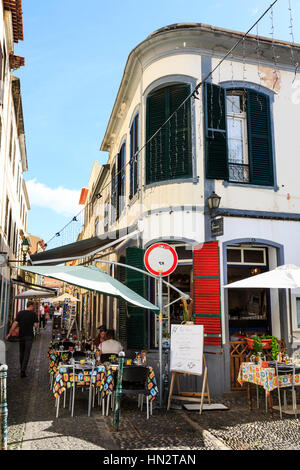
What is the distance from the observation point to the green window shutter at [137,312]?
9383 mm

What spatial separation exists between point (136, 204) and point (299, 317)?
4.80 metres

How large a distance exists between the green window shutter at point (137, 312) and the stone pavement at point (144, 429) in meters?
1.85

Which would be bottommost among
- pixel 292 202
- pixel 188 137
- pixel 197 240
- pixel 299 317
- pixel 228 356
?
pixel 228 356

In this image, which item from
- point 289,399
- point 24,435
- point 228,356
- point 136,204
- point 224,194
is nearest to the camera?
point 24,435

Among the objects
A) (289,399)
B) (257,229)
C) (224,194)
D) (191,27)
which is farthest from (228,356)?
(191,27)

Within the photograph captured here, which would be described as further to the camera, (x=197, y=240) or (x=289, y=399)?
(x=197, y=240)

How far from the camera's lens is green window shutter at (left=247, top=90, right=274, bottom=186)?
9.77 m

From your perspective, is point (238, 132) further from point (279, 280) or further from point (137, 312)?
point (137, 312)

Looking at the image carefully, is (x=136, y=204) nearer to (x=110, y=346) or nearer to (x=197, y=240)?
(x=197, y=240)

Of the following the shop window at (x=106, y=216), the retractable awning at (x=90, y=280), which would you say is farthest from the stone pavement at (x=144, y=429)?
the shop window at (x=106, y=216)

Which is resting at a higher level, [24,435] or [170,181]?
[170,181]

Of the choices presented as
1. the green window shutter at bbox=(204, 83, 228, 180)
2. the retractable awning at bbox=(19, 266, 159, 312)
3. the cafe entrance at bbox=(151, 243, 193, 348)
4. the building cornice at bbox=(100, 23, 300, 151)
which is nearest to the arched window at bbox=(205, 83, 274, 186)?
the green window shutter at bbox=(204, 83, 228, 180)

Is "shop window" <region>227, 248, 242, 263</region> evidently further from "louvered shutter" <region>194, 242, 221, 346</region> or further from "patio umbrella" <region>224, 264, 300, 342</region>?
"patio umbrella" <region>224, 264, 300, 342</region>

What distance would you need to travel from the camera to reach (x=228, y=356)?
8609mm
